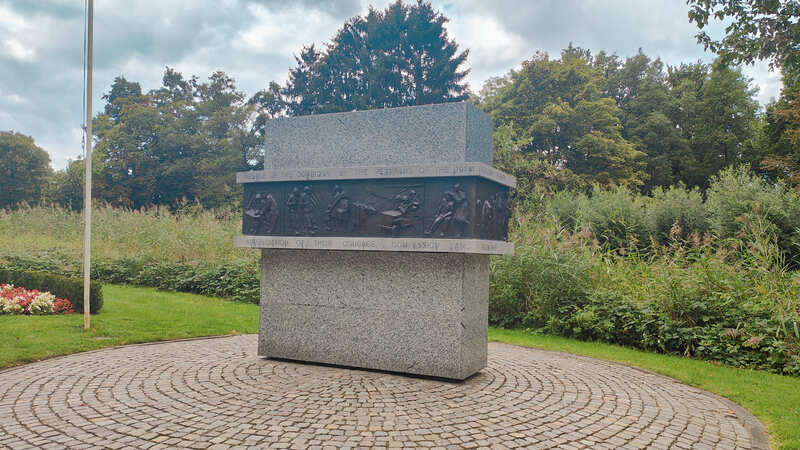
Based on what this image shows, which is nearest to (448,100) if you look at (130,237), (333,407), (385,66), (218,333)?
(385,66)

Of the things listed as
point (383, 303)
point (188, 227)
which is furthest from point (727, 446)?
point (188, 227)

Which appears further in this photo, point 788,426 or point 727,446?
point 788,426

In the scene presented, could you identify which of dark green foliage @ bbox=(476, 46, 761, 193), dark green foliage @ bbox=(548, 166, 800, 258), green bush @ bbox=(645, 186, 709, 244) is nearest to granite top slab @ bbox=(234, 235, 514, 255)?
dark green foliage @ bbox=(548, 166, 800, 258)

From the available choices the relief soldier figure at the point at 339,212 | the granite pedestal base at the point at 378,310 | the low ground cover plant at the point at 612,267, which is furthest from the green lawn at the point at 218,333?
the relief soldier figure at the point at 339,212

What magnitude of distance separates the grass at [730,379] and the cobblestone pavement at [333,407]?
0.91ft

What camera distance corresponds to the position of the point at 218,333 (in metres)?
9.35

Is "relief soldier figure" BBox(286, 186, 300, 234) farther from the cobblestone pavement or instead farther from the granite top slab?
the cobblestone pavement

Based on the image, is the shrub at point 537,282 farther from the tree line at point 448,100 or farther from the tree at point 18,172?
the tree at point 18,172

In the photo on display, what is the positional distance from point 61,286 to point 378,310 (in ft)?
26.7

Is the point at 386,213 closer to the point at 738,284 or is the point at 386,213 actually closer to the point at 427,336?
the point at 427,336

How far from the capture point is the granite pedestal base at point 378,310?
6277 mm

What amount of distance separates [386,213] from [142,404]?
3306 mm

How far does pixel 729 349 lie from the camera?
788 cm

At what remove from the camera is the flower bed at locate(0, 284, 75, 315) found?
33.7ft
